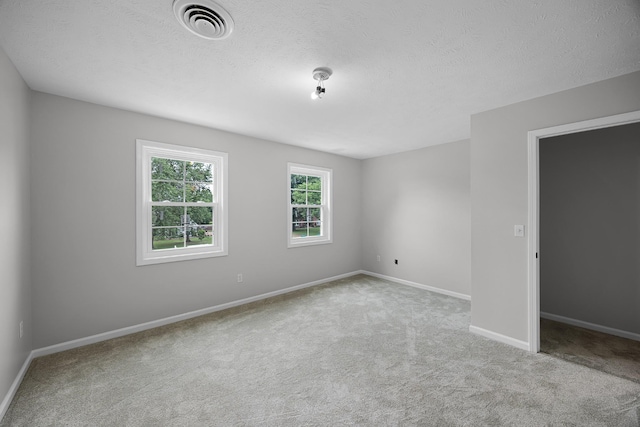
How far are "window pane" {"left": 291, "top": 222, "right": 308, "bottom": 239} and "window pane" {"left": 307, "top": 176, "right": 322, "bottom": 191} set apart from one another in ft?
2.30

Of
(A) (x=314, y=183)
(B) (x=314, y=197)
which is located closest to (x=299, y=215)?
(B) (x=314, y=197)

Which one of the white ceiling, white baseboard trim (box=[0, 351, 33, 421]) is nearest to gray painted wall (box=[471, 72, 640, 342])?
the white ceiling

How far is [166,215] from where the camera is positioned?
3.41m

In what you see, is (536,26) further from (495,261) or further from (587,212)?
(587,212)

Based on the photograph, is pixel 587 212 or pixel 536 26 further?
pixel 587 212

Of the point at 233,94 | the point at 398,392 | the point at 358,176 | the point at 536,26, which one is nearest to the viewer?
the point at 536,26

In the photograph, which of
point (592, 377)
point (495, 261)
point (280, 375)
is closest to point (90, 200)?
point (280, 375)

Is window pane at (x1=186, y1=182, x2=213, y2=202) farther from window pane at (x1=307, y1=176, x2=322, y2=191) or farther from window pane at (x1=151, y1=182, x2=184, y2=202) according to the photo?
window pane at (x1=307, y1=176, x2=322, y2=191)

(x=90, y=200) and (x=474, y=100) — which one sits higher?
(x=474, y=100)

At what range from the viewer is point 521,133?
8.96 feet

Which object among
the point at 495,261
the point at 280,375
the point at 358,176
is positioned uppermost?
the point at 358,176

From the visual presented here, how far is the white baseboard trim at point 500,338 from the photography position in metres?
2.67

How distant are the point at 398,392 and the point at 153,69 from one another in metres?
3.14

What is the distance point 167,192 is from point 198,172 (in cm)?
48
